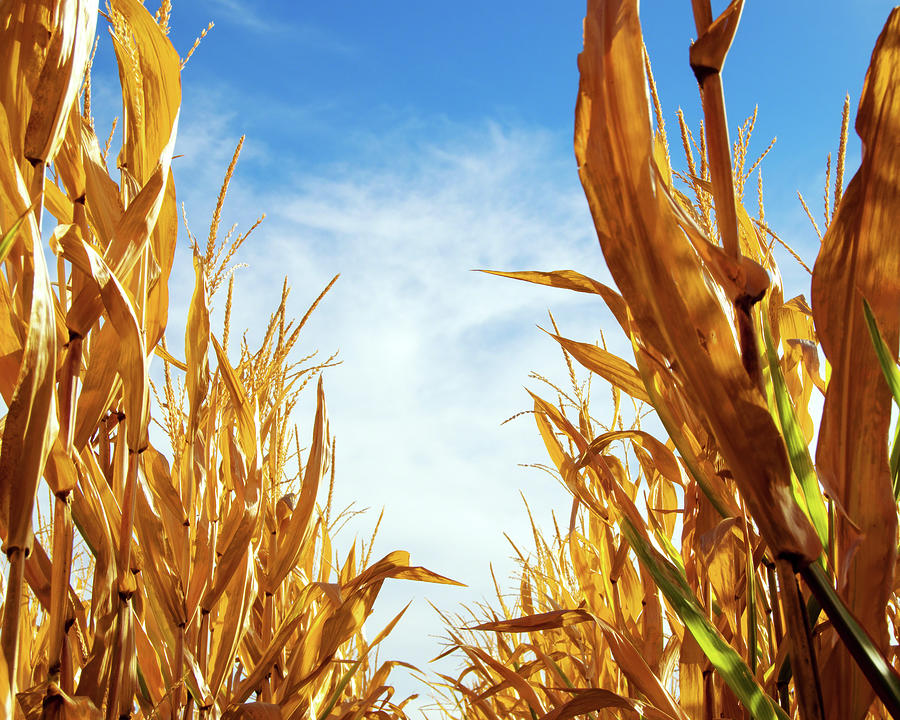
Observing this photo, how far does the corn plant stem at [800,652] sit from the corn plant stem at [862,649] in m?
0.02

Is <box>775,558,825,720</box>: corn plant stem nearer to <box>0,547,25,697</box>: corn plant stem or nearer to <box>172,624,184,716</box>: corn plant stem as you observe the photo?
<box>0,547,25,697</box>: corn plant stem

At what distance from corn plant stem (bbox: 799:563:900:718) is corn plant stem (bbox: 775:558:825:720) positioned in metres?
0.02

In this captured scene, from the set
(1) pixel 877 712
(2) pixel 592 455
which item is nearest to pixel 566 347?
(2) pixel 592 455

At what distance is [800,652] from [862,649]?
0.04 m

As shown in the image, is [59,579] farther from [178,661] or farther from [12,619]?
[178,661]

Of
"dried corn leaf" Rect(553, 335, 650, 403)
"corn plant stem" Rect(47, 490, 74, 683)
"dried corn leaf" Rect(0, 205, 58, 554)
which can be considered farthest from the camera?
"dried corn leaf" Rect(553, 335, 650, 403)

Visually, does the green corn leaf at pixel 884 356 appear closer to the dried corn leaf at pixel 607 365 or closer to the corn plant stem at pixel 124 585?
the dried corn leaf at pixel 607 365

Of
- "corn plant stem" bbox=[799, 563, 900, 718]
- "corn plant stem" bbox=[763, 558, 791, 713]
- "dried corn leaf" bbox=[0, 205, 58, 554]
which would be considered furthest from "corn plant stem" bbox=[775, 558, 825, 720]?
"dried corn leaf" bbox=[0, 205, 58, 554]

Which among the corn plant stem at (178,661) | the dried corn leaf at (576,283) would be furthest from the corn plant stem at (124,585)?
the dried corn leaf at (576,283)

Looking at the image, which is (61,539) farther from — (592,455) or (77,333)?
(592,455)

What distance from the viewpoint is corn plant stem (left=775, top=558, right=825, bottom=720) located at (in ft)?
1.33

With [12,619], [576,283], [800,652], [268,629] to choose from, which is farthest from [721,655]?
[268,629]

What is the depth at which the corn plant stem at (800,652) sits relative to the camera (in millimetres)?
405

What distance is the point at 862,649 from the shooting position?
0.38 m
